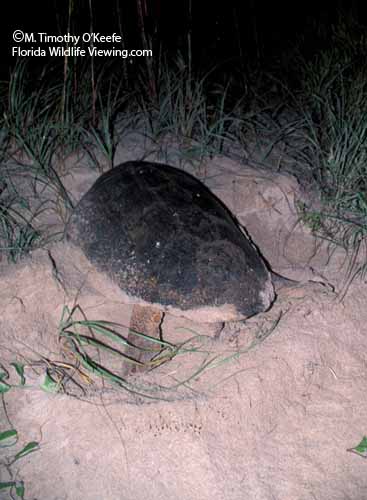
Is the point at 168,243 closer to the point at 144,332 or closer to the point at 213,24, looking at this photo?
the point at 144,332

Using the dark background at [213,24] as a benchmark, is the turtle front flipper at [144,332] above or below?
below

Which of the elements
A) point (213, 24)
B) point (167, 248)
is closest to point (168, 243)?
point (167, 248)

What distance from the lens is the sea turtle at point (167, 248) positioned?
1.52 meters

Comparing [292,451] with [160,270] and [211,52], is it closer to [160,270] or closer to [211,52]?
[160,270]

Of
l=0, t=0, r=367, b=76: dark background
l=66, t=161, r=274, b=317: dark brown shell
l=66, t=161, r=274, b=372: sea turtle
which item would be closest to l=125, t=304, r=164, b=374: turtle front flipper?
l=66, t=161, r=274, b=372: sea turtle

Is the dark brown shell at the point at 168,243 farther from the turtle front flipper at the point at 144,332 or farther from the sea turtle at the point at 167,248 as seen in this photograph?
the turtle front flipper at the point at 144,332

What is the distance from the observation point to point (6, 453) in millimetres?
1496

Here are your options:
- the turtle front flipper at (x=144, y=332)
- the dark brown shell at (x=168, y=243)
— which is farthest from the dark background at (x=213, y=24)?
the turtle front flipper at (x=144, y=332)

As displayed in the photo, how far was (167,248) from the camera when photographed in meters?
1.60

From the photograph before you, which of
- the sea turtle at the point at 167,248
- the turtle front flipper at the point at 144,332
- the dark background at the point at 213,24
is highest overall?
the dark background at the point at 213,24

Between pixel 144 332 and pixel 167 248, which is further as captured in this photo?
pixel 144 332

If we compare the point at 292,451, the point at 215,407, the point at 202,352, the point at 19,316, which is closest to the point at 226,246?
the point at 202,352

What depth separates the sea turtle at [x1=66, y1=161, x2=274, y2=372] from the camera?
4.98 feet

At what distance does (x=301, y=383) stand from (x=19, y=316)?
114 centimetres
